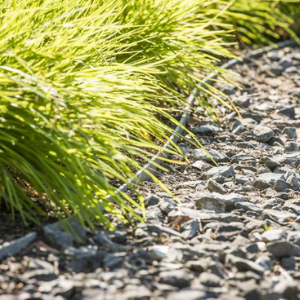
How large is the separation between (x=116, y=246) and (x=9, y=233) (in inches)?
17.2

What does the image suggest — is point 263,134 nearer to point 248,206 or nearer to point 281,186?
point 281,186

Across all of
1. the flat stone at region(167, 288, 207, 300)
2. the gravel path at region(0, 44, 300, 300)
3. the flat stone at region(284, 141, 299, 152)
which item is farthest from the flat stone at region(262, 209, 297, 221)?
the flat stone at region(284, 141, 299, 152)

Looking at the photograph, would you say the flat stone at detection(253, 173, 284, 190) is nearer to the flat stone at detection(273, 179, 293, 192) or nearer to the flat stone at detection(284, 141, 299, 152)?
the flat stone at detection(273, 179, 293, 192)

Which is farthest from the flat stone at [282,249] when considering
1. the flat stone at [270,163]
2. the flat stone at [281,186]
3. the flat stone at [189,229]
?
the flat stone at [270,163]

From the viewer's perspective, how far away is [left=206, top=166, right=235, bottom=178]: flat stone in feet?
11.9

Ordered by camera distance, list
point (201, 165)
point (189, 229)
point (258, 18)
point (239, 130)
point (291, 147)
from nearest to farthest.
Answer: point (189, 229), point (201, 165), point (291, 147), point (239, 130), point (258, 18)

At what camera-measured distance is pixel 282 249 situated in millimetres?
2615

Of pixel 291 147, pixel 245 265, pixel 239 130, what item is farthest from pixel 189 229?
pixel 239 130

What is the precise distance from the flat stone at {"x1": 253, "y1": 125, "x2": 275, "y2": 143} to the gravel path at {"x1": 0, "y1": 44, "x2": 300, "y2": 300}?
0.20 m

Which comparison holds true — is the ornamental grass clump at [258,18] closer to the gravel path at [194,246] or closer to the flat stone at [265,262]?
the gravel path at [194,246]

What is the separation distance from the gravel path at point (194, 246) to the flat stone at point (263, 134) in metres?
0.20

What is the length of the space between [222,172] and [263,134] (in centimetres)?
79

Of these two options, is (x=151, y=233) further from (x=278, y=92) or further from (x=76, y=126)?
(x=278, y=92)

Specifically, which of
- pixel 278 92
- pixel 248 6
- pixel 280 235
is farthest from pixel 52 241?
pixel 248 6
